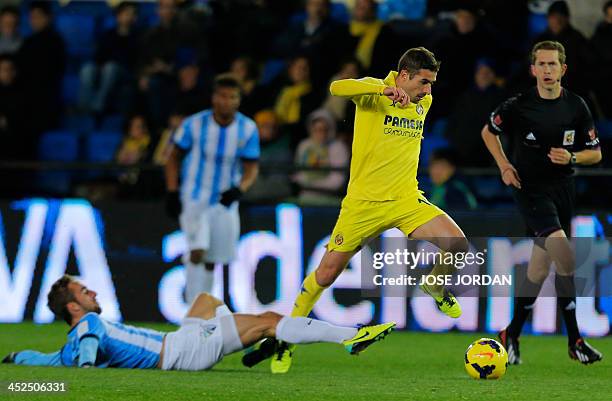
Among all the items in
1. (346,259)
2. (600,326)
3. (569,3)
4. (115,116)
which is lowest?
(600,326)

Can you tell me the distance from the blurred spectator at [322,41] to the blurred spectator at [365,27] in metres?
0.10

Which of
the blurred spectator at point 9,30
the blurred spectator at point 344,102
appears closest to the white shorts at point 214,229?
the blurred spectator at point 344,102

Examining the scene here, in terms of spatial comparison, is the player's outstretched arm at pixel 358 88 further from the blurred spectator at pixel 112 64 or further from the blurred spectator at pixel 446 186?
the blurred spectator at pixel 112 64

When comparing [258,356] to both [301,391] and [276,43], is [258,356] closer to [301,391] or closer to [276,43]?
[301,391]

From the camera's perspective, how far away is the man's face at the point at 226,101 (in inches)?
457

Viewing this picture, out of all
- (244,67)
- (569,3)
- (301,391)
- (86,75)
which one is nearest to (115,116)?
(86,75)

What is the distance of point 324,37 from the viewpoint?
1407 centimetres

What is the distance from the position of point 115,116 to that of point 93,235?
8.43 ft

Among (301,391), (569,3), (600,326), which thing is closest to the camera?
(301,391)

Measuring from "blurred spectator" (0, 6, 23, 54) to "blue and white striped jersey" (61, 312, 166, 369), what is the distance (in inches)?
281

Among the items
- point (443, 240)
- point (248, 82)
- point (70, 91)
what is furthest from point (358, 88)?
point (70, 91)

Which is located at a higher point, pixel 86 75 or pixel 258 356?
pixel 86 75

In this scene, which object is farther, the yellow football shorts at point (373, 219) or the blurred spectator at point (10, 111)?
the blurred spectator at point (10, 111)

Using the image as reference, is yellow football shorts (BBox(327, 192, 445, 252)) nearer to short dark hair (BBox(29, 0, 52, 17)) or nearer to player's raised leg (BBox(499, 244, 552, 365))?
player's raised leg (BBox(499, 244, 552, 365))
